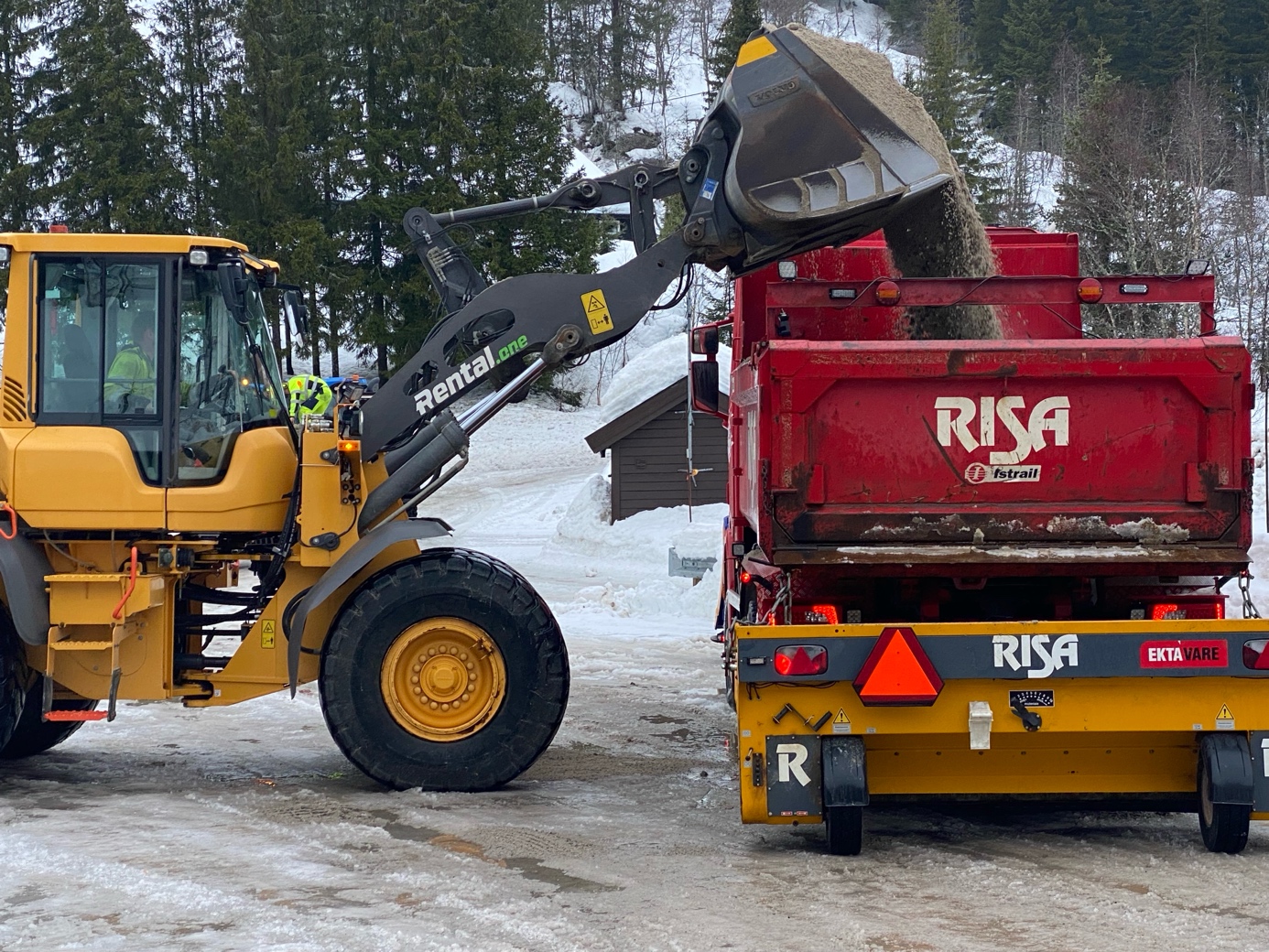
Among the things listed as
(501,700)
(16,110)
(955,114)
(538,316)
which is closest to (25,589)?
(501,700)

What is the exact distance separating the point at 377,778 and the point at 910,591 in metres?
2.78

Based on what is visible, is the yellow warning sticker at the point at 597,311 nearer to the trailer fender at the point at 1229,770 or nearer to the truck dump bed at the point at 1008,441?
the truck dump bed at the point at 1008,441

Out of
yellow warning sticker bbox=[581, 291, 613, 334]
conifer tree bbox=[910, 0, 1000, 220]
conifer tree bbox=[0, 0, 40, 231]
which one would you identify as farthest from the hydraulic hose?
conifer tree bbox=[0, 0, 40, 231]

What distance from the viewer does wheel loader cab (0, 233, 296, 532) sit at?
6.89m

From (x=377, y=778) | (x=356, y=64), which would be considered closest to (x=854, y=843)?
(x=377, y=778)

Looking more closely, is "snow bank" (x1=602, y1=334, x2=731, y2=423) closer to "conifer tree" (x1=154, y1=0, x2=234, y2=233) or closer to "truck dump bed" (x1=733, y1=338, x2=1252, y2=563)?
"conifer tree" (x1=154, y1=0, x2=234, y2=233)

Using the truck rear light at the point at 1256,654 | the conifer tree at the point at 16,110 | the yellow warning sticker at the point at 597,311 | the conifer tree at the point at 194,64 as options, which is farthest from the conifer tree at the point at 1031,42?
the truck rear light at the point at 1256,654

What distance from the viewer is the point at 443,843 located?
587cm

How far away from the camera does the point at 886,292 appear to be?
6086mm

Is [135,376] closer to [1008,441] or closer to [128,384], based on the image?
[128,384]

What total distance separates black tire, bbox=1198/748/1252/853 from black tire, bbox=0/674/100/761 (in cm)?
585

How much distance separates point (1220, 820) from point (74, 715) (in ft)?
17.7

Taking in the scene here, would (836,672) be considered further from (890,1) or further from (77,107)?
(890,1)

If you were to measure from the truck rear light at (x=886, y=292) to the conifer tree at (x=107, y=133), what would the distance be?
30.3 meters
